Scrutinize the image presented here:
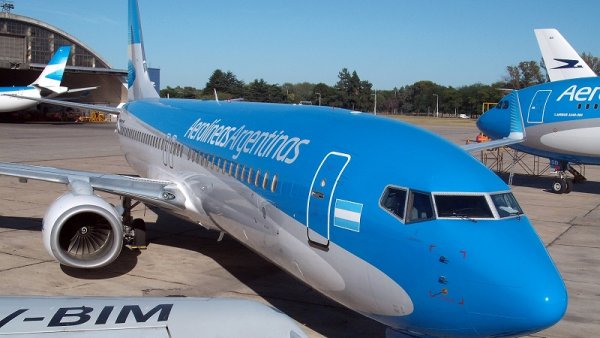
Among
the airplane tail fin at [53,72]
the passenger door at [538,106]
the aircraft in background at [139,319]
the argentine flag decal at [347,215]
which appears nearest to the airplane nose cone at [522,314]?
the argentine flag decal at [347,215]

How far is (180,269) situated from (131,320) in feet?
29.9

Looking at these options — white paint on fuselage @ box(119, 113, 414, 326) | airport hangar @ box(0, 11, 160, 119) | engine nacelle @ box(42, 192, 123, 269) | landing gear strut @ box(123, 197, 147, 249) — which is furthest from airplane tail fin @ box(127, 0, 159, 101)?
airport hangar @ box(0, 11, 160, 119)

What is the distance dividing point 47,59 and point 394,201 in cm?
8354

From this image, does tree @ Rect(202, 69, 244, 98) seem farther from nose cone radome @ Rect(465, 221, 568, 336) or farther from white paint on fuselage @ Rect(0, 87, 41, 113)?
nose cone radome @ Rect(465, 221, 568, 336)

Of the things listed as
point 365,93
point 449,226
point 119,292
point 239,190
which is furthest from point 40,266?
point 365,93

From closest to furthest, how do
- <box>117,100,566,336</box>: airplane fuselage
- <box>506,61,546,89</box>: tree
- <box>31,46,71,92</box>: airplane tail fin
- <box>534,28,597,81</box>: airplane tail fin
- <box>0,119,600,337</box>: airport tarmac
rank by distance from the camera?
<box>117,100,566,336</box>: airplane fuselage < <box>0,119,600,337</box>: airport tarmac < <box>534,28,597,81</box>: airplane tail fin < <box>31,46,71,92</box>: airplane tail fin < <box>506,61,546,89</box>: tree

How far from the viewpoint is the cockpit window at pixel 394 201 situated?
23.3ft

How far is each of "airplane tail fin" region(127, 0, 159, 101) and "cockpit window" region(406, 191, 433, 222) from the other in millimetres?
16789

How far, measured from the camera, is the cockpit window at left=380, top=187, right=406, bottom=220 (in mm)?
7094

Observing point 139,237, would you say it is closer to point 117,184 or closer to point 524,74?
point 117,184

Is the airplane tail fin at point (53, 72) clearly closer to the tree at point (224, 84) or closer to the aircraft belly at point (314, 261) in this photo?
the tree at point (224, 84)

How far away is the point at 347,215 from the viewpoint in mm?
7496

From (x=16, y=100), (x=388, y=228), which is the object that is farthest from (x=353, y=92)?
(x=16, y=100)

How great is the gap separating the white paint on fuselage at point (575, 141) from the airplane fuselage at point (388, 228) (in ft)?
57.4
